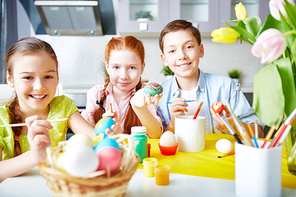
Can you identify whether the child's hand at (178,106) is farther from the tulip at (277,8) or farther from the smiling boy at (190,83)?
the tulip at (277,8)

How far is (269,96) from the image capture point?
53 cm

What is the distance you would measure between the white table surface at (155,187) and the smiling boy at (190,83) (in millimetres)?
613

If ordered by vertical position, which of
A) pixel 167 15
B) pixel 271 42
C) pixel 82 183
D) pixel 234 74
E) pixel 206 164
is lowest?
pixel 206 164

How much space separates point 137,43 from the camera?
1.37 meters

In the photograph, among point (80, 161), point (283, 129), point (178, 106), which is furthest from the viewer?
point (178, 106)

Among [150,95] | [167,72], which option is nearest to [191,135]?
[150,95]

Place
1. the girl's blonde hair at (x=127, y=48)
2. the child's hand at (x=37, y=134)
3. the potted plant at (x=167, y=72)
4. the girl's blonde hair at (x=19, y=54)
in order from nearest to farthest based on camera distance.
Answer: the child's hand at (x=37, y=134), the girl's blonde hair at (x=19, y=54), the girl's blonde hair at (x=127, y=48), the potted plant at (x=167, y=72)

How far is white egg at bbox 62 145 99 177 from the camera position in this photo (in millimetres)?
395

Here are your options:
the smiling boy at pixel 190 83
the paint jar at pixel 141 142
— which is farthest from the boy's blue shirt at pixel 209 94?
the paint jar at pixel 141 142

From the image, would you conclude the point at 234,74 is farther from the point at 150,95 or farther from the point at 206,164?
the point at 206,164

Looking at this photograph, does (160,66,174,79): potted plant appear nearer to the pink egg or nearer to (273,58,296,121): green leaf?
(273,58,296,121): green leaf

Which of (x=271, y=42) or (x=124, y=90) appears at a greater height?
(x=271, y=42)

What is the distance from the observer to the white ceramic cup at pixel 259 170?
0.49m

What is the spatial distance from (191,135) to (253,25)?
0.40 m
